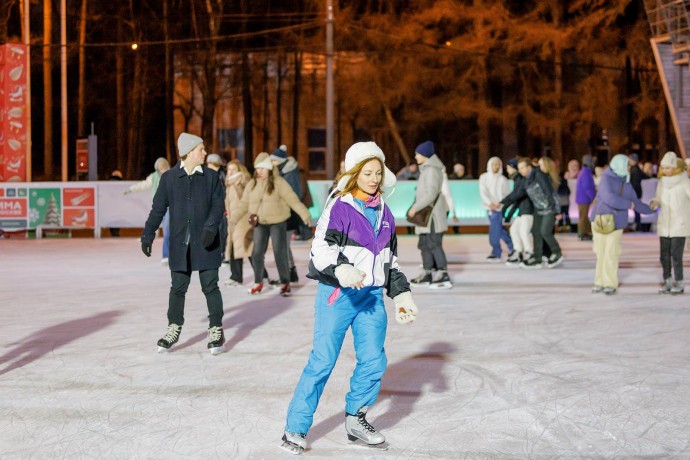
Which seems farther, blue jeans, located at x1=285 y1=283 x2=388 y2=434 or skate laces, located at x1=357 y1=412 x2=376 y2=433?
skate laces, located at x1=357 y1=412 x2=376 y2=433

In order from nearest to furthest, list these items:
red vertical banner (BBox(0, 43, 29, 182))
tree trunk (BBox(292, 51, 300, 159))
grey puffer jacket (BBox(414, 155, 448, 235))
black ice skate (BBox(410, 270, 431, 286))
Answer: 1. grey puffer jacket (BBox(414, 155, 448, 235))
2. black ice skate (BBox(410, 270, 431, 286))
3. red vertical banner (BBox(0, 43, 29, 182))
4. tree trunk (BBox(292, 51, 300, 159))

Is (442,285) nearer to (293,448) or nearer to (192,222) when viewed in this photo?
(192,222)

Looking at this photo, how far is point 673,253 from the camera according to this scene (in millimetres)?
11188

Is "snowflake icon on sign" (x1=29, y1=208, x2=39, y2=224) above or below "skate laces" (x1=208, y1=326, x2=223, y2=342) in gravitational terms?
above

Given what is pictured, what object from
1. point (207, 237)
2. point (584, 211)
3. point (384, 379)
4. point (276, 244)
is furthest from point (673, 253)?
point (584, 211)

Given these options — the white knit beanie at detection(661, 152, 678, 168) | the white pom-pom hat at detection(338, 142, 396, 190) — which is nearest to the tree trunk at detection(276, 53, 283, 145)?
the white knit beanie at detection(661, 152, 678, 168)

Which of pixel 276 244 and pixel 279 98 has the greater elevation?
pixel 279 98

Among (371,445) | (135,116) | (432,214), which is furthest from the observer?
(135,116)

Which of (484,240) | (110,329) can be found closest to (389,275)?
(110,329)

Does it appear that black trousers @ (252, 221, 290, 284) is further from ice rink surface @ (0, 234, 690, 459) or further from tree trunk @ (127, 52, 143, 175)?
tree trunk @ (127, 52, 143, 175)

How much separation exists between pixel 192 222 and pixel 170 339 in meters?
0.92

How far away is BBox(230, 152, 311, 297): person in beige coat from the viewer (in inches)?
432

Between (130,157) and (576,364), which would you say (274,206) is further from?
(130,157)

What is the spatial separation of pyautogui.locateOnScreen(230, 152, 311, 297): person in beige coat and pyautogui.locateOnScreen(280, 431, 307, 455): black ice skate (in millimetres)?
6014
